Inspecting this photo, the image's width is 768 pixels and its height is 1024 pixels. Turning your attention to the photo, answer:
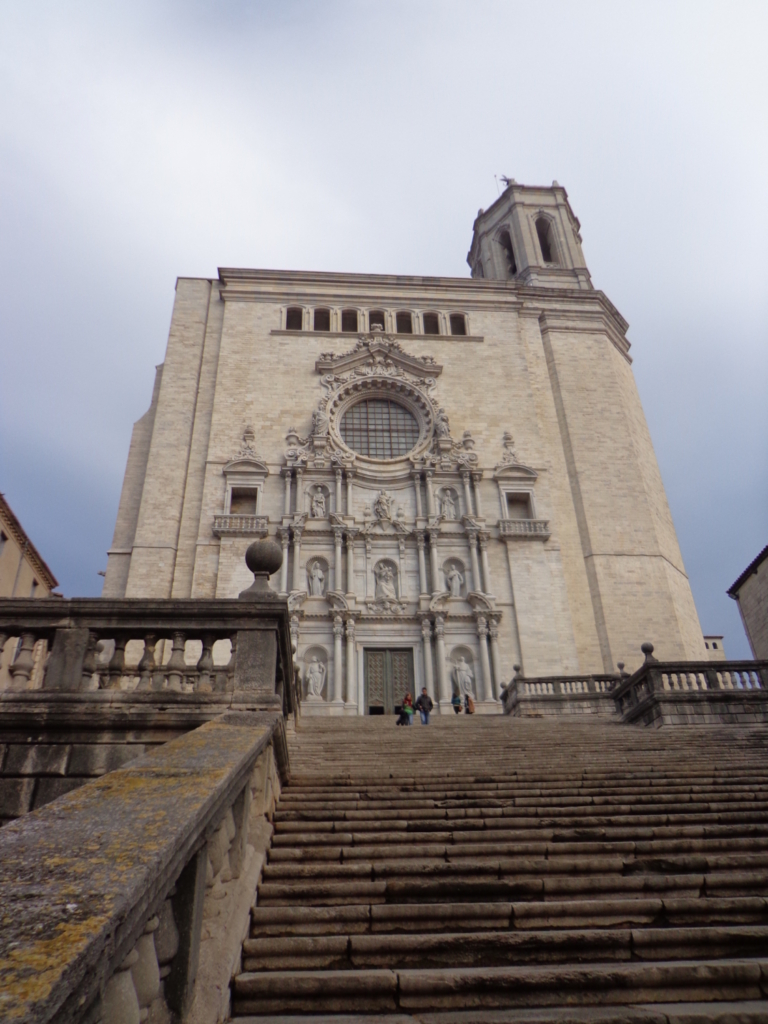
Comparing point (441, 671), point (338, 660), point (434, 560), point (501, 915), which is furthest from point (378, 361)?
point (501, 915)

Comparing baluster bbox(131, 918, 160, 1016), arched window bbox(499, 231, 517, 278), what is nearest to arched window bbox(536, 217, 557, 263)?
arched window bbox(499, 231, 517, 278)

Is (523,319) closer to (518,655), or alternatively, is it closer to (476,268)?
(476,268)

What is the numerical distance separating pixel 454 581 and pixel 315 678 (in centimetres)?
536

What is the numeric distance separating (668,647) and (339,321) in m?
17.1

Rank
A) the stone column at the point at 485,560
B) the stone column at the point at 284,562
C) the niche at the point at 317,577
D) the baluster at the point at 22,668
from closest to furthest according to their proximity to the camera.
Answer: the baluster at the point at 22,668 < the stone column at the point at 284,562 < the niche at the point at 317,577 < the stone column at the point at 485,560

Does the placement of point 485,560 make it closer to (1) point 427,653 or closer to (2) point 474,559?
(2) point 474,559

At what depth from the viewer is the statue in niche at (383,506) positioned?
73.5 feet

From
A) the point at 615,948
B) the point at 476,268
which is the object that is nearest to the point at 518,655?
the point at 615,948

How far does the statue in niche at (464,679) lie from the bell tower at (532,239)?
1898 cm

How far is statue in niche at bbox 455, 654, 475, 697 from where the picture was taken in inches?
775

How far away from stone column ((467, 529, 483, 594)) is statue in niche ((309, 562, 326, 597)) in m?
4.75

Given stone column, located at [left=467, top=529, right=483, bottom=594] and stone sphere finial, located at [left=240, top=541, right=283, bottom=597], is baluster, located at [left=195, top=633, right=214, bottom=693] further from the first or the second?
stone column, located at [left=467, top=529, right=483, bottom=594]

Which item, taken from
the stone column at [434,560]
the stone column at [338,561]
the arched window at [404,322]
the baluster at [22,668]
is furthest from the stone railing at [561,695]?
the arched window at [404,322]

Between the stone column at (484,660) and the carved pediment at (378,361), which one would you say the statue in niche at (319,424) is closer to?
the carved pediment at (378,361)
